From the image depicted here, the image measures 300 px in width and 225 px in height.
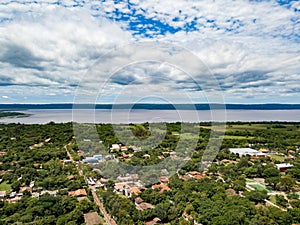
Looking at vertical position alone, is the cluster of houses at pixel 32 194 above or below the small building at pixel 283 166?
below

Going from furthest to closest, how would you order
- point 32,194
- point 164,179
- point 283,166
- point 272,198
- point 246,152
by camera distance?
point 246,152
point 283,166
point 164,179
point 32,194
point 272,198

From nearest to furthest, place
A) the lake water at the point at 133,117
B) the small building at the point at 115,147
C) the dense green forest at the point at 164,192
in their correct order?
the dense green forest at the point at 164,192
the lake water at the point at 133,117
the small building at the point at 115,147

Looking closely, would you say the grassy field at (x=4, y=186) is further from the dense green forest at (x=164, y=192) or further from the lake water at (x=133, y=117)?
the lake water at (x=133, y=117)

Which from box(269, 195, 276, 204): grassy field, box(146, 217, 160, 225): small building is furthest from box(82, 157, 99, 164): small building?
box(269, 195, 276, 204): grassy field

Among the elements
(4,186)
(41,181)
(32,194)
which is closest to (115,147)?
(41,181)

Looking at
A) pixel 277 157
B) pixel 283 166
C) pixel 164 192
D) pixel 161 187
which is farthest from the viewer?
pixel 277 157

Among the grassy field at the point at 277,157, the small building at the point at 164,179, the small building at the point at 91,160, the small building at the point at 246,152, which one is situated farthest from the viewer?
the small building at the point at 246,152

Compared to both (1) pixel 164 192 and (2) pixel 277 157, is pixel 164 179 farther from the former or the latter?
(2) pixel 277 157

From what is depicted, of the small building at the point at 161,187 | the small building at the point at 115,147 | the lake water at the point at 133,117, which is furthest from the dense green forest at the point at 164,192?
the lake water at the point at 133,117

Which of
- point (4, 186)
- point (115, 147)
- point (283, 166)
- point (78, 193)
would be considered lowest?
point (4, 186)

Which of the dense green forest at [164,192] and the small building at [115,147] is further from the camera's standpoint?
the small building at [115,147]

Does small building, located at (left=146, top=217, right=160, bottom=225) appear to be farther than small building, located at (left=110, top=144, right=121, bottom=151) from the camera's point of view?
No

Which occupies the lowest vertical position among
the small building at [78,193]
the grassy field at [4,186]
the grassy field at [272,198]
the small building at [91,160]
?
the grassy field at [4,186]

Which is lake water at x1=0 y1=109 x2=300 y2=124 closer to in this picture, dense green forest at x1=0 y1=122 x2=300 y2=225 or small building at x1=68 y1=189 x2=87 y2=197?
dense green forest at x1=0 y1=122 x2=300 y2=225
